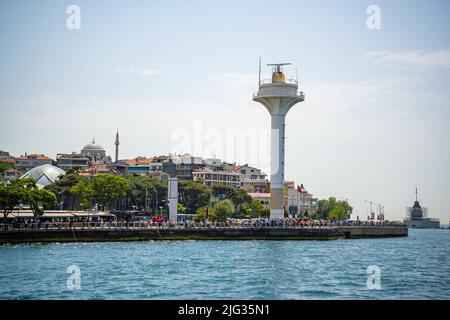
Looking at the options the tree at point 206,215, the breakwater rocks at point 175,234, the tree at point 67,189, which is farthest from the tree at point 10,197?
the tree at point 67,189

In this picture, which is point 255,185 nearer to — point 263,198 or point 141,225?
point 263,198

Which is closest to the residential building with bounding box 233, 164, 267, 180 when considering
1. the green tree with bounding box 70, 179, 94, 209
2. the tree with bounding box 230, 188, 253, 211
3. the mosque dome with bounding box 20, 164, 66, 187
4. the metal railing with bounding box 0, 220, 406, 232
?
the tree with bounding box 230, 188, 253, 211

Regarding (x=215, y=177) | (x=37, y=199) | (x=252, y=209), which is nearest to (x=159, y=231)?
(x=37, y=199)

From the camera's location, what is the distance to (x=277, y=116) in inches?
4252

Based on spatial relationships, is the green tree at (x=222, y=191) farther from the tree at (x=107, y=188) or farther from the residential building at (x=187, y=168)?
the tree at (x=107, y=188)

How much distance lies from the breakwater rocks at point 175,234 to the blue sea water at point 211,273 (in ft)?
8.67

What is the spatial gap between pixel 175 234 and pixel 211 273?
38677 millimetres

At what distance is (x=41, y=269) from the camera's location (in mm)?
51156

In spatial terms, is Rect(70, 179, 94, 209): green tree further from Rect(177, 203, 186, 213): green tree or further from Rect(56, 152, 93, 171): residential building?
Rect(56, 152, 93, 171): residential building

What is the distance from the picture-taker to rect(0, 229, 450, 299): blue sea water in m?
41.6

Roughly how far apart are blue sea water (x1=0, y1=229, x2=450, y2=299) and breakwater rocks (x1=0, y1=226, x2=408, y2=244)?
264 centimetres
